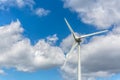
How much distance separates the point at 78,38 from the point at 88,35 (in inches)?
220

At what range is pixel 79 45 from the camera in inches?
4355

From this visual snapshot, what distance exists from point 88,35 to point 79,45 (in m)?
6.68

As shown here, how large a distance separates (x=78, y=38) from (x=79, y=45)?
10.0 ft

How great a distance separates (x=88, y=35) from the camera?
350 ft

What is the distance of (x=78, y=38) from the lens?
11062 cm
